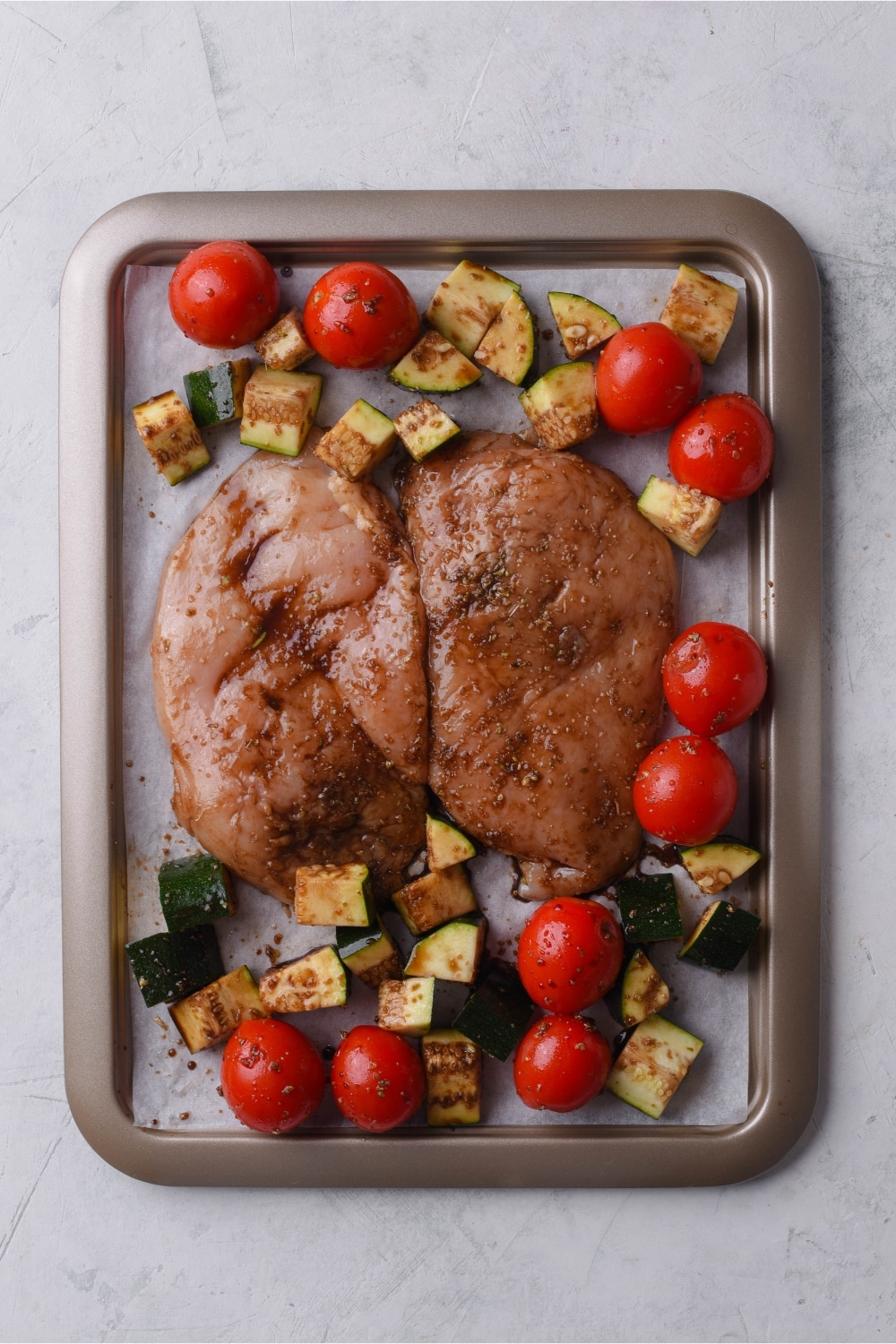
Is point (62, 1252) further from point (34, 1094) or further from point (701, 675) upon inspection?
point (701, 675)

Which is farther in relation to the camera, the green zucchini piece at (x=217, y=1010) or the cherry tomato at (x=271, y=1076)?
the green zucchini piece at (x=217, y=1010)

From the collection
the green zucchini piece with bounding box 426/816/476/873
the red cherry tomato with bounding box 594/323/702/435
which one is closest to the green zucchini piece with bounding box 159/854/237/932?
the green zucchini piece with bounding box 426/816/476/873

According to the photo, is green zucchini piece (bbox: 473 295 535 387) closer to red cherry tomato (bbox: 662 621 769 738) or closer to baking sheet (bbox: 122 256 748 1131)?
baking sheet (bbox: 122 256 748 1131)

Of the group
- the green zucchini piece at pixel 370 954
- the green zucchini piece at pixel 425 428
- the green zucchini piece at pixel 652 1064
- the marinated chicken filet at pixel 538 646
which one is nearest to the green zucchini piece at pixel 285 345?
the green zucchini piece at pixel 425 428

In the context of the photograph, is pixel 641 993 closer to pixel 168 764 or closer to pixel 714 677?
pixel 714 677

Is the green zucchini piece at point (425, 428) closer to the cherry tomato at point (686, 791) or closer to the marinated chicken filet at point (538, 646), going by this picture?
the marinated chicken filet at point (538, 646)

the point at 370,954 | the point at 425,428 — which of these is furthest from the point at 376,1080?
the point at 425,428
